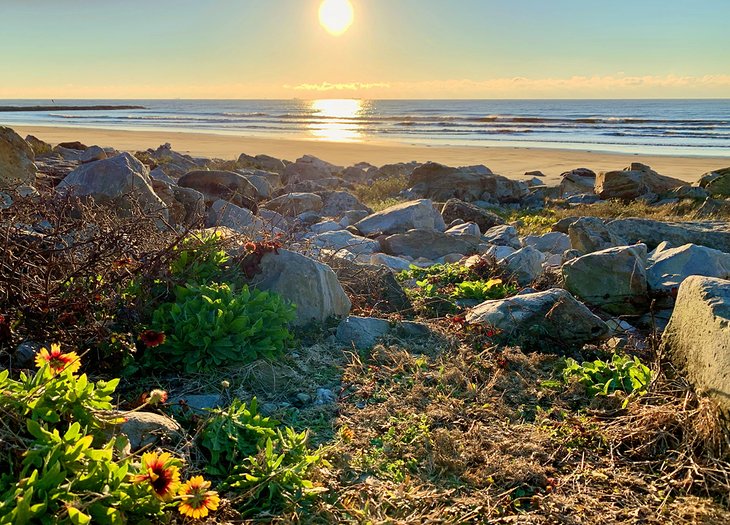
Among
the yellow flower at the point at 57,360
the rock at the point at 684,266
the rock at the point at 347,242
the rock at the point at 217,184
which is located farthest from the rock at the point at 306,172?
the yellow flower at the point at 57,360

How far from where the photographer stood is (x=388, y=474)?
3031 mm

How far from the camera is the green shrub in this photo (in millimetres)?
3719

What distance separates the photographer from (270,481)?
265 centimetres

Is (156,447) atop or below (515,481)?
atop

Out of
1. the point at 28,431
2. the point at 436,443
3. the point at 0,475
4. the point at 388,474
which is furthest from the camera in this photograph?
the point at 436,443

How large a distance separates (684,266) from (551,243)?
3224 mm

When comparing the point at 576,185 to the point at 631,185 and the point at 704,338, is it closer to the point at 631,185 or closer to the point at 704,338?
the point at 631,185

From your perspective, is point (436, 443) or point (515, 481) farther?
point (436, 443)

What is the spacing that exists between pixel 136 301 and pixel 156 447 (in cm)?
131

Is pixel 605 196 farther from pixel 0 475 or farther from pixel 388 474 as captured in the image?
pixel 0 475

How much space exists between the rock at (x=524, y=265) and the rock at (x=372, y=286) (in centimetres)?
127

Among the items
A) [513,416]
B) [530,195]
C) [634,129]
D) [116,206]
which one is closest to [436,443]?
[513,416]

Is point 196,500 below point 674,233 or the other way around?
the other way around

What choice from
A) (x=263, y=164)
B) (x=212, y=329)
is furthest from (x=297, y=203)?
(x=212, y=329)
